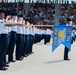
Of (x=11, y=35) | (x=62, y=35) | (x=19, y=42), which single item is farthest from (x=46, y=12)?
(x=11, y=35)

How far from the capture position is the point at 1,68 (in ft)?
29.3

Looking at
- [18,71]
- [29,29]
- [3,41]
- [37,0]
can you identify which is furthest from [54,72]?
[37,0]

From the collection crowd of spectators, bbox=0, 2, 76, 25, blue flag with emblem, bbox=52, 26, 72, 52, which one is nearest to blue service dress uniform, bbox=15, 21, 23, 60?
blue flag with emblem, bbox=52, 26, 72, 52

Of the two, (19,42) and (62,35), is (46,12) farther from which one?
(19,42)

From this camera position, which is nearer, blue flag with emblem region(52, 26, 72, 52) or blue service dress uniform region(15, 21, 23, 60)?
blue service dress uniform region(15, 21, 23, 60)

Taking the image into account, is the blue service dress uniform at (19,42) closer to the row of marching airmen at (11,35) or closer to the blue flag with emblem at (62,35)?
the row of marching airmen at (11,35)

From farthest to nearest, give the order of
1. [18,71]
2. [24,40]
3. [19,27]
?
1. [24,40]
2. [19,27]
3. [18,71]

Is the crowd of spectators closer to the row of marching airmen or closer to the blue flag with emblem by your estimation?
the blue flag with emblem

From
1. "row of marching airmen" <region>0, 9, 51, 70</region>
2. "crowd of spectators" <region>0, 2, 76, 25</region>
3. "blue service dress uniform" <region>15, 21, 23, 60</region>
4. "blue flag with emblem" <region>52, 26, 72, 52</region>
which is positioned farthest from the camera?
"crowd of spectators" <region>0, 2, 76, 25</region>

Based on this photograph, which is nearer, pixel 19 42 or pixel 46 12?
pixel 19 42

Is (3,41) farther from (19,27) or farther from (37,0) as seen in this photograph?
(37,0)

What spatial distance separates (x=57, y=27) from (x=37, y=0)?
37.3m

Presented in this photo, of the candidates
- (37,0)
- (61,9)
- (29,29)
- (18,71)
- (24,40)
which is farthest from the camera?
(37,0)

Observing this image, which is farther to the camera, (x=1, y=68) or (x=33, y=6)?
(x=33, y=6)
